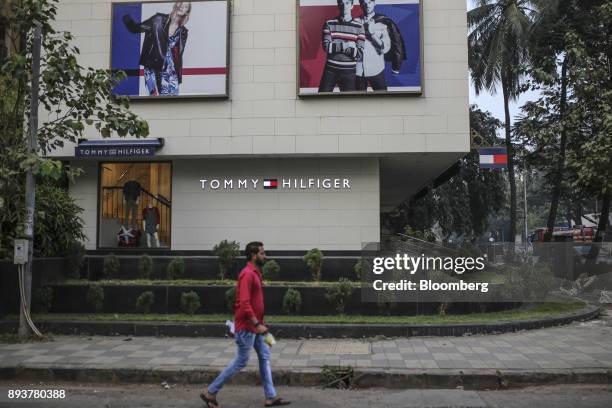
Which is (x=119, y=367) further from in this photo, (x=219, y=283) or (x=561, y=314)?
(x=561, y=314)

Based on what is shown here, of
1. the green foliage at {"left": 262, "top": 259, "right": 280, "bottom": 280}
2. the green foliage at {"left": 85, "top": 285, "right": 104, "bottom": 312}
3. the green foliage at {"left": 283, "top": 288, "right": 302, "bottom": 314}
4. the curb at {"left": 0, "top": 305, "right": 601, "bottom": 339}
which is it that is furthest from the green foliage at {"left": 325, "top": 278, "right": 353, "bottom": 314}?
the green foliage at {"left": 85, "top": 285, "right": 104, "bottom": 312}

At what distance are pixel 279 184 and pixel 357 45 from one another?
389 cm

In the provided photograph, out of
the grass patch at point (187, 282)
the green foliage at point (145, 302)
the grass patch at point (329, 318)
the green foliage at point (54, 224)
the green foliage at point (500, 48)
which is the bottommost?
the grass patch at point (329, 318)

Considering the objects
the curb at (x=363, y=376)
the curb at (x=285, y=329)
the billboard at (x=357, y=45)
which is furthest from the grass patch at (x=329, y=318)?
the billboard at (x=357, y=45)

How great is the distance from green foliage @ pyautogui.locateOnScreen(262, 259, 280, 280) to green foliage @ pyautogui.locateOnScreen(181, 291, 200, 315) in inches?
63.9

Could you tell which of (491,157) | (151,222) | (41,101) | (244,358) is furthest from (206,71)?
(244,358)

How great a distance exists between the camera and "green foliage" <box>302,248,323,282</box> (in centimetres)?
1189

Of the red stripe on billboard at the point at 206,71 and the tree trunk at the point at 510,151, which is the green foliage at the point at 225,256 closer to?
the red stripe on billboard at the point at 206,71

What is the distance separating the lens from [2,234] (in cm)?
1123

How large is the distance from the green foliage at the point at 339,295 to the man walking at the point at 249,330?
4.39 metres

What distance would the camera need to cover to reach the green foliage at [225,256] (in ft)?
39.8

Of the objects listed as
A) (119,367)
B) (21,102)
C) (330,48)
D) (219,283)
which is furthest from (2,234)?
(330,48)
